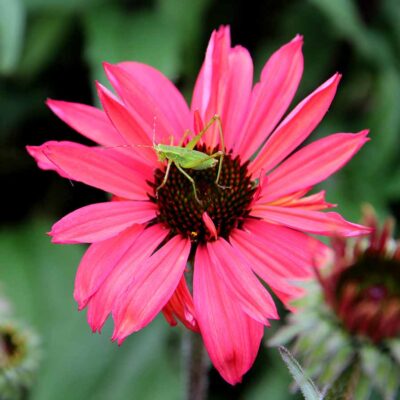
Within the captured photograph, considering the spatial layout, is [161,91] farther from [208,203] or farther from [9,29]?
[9,29]

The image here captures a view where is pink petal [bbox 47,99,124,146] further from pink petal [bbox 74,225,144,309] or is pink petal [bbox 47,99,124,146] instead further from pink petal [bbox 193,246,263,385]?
pink petal [bbox 193,246,263,385]

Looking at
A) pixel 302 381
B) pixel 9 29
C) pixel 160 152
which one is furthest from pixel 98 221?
pixel 9 29

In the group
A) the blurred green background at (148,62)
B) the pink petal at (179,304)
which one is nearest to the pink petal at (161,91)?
the pink petal at (179,304)

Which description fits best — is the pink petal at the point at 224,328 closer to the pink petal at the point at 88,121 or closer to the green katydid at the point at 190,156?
the green katydid at the point at 190,156

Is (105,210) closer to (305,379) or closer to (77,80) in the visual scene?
(305,379)

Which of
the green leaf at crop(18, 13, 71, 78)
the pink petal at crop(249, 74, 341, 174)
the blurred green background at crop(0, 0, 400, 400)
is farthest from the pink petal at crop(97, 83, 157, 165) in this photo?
the green leaf at crop(18, 13, 71, 78)
